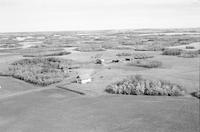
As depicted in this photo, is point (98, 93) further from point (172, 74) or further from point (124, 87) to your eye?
point (172, 74)

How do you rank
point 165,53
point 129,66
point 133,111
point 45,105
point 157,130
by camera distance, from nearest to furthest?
point 157,130 → point 133,111 → point 45,105 → point 129,66 → point 165,53

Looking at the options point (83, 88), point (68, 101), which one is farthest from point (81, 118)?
point (83, 88)

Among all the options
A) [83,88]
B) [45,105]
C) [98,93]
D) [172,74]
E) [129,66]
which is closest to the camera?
[45,105]

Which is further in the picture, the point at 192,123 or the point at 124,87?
the point at 124,87

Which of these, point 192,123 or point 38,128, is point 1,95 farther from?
point 192,123

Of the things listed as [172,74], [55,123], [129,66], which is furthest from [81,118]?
[129,66]

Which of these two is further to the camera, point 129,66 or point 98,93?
point 129,66
